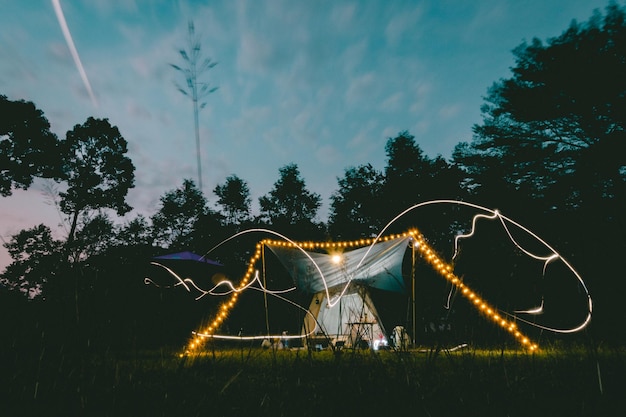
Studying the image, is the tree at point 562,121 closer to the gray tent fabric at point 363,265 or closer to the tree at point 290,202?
the gray tent fabric at point 363,265

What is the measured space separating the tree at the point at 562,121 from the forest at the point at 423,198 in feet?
0.14

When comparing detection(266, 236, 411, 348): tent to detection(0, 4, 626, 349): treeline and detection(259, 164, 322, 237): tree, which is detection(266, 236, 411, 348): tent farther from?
detection(259, 164, 322, 237): tree

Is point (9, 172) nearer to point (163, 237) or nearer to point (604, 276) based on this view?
point (163, 237)

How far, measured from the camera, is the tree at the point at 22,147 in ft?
48.7

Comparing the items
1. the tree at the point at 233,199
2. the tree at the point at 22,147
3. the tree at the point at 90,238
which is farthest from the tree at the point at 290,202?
the tree at the point at 90,238

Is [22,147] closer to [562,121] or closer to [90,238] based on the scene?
[90,238]

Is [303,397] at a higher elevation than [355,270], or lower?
lower

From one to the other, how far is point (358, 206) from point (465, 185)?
38.5 ft

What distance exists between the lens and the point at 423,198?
1648cm

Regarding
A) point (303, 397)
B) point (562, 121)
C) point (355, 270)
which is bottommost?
point (303, 397)

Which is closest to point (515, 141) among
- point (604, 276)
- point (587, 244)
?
point (587, 244)

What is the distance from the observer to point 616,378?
5.68 feet

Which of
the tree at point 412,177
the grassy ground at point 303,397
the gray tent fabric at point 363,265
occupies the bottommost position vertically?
the grassy ground at point 303,397

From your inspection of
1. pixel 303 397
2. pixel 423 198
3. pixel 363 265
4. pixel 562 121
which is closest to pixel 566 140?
pixel 562 121
